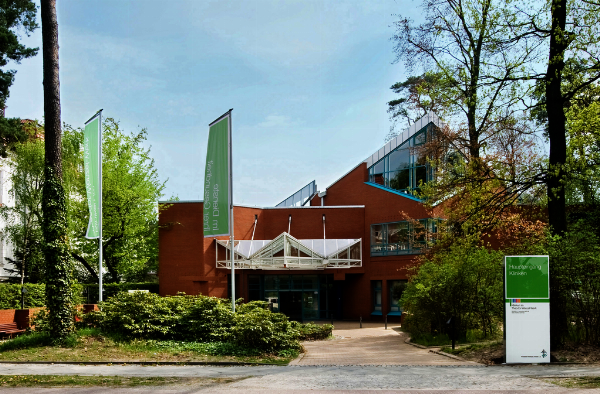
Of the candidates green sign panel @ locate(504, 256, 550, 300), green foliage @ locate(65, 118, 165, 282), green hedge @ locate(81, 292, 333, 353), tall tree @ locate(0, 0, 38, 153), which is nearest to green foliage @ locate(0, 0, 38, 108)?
tall tree @ locate(0, 0, 38, 153)

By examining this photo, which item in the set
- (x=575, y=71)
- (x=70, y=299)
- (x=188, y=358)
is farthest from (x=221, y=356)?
(x=575, y=71)

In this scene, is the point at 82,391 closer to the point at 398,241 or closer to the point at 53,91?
the point at 53,91

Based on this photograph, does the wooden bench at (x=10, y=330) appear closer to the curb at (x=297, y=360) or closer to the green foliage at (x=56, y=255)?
the green foliage at (x=56, y=255)

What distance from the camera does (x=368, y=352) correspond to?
16.5m

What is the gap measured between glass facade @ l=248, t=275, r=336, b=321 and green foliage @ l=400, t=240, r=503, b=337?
15.7m

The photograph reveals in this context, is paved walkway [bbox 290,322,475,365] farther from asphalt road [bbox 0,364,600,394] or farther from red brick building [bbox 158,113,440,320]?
red brick building [bbox 158,113,440,320]

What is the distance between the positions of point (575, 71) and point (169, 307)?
12946mm

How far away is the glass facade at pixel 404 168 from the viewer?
31.8 m

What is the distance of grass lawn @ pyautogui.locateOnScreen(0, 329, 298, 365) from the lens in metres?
13.0

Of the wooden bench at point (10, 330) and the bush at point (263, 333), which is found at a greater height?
the bush at point (263, 333)

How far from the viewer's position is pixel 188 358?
13.1 meters

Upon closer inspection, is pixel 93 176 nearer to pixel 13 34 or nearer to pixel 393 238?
pixel 13 34

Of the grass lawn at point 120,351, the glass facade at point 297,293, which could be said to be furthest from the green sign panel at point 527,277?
the glass facade at point 297,293

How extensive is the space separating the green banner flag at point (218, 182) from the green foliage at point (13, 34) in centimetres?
1330
